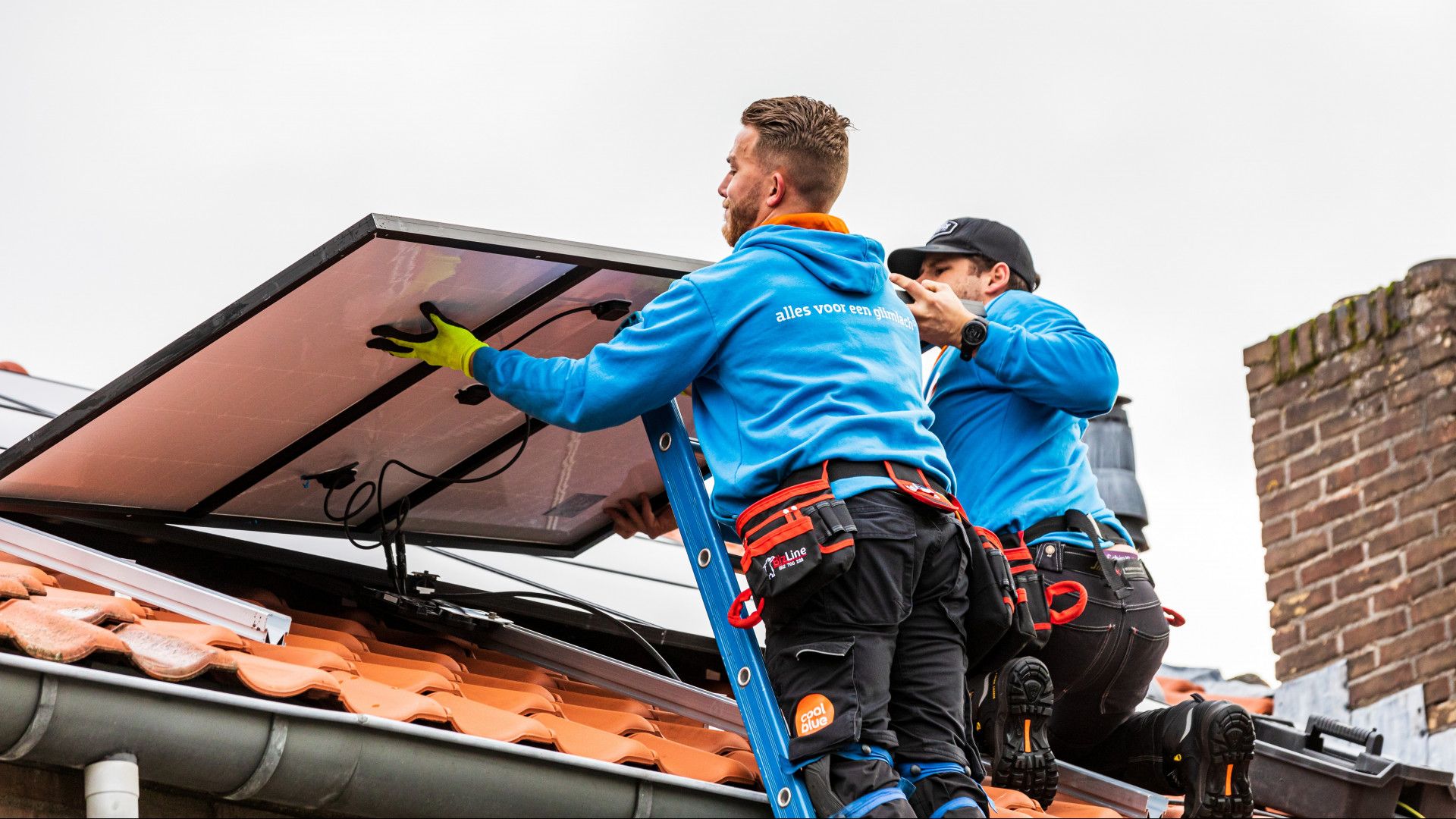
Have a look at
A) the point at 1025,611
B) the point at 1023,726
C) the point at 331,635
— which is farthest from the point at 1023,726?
the point at 331,635

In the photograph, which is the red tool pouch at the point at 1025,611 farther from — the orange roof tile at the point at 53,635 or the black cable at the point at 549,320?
the orange roof tile at the point at 53,635

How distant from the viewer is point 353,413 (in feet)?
16.0

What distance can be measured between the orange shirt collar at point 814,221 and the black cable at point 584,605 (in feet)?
5.25

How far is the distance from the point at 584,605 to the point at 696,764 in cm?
136

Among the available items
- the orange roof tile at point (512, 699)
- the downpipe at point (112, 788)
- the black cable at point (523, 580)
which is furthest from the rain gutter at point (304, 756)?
the black cable at point (523, 580)

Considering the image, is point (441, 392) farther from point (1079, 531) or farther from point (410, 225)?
point (1079, 531)

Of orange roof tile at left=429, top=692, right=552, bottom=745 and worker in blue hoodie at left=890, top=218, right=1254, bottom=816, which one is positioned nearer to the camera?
orange roof tile at left=429, top=692, right=552, bottom=745

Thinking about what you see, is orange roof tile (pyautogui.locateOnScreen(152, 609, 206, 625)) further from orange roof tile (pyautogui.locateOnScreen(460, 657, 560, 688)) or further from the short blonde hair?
the short blonde hair

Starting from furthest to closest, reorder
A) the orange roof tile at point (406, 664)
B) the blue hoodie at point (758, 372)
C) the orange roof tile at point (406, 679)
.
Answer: the orange roof tile at point (406, 664), the orange roof tile at point (406, 679), the blue hoodie at point (758, 372)

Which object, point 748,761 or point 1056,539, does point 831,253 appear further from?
point 748,761

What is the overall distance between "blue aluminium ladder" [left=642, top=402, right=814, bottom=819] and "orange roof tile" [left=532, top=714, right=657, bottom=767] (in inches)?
10.9

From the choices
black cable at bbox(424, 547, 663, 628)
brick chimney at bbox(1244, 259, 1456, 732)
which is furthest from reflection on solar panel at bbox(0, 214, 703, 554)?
brick chimney at bbox(1244, 259, 1456, 732)

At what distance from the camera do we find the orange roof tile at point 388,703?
12.4 feet

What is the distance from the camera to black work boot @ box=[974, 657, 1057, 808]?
4496mm
